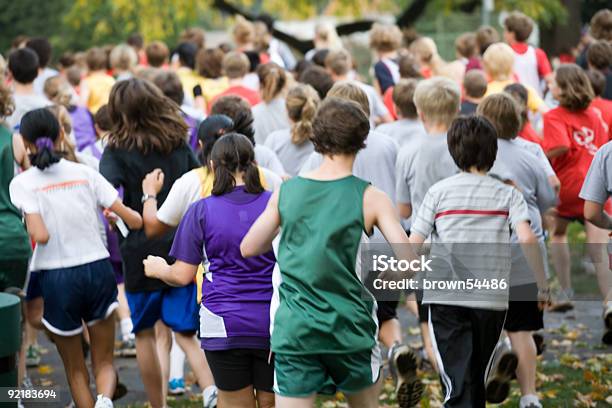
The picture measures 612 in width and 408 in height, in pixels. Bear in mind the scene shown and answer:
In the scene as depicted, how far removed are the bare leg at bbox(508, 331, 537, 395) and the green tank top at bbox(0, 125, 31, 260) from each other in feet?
10.1

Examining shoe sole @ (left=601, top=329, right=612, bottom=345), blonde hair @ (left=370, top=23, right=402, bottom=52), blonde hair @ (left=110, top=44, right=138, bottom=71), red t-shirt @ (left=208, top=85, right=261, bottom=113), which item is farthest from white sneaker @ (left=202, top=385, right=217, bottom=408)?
blonde hair @ (left=110, top=44, right=138, bottom=71)

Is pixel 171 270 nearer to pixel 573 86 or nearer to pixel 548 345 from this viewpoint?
pixel 573 86

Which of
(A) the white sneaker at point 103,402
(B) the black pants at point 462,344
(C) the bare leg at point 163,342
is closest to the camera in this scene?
(B) the black pants at point 462,344

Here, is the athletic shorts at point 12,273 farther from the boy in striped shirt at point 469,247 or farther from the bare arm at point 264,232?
the boy in striped shirt at point 469,247

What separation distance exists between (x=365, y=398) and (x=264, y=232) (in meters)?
0.86

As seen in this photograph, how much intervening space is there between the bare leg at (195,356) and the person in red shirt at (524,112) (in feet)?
10.3

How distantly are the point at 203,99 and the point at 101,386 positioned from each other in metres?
5.00

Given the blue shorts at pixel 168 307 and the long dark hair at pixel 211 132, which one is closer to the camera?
the long dark hair at pixel 211 132

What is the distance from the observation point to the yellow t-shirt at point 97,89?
13062 millimetres

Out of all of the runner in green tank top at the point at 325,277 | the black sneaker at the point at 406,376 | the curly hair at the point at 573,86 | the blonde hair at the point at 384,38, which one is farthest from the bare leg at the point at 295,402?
the blonde hair at the point at 384,38

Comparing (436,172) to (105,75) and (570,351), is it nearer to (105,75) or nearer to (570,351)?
(570,351)

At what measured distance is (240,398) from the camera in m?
6.00

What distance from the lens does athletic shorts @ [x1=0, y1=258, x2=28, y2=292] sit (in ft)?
24.5

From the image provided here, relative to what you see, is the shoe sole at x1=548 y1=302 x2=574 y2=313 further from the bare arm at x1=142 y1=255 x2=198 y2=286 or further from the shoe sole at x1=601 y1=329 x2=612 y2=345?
the bare arm at x1=142 y1=255 x2=198 y2=286
